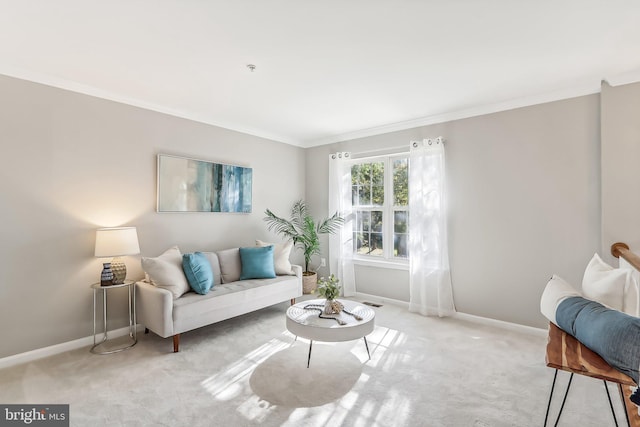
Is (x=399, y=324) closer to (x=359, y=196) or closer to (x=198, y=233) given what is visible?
(x=359, y=196)

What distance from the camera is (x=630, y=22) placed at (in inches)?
84.0

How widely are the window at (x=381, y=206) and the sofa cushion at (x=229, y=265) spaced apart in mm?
1947

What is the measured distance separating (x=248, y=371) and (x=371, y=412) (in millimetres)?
1080

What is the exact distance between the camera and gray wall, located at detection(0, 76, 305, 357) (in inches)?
110

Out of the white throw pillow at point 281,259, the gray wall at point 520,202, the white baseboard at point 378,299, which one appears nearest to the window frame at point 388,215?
the white baseboard at point 378,299

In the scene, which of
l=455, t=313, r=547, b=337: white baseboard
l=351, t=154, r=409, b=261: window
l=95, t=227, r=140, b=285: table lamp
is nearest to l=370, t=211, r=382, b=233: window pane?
l=351, t=154, r=409, b=261: window

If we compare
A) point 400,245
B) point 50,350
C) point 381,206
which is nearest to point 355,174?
point 381,206

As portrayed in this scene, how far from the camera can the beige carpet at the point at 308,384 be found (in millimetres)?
2039

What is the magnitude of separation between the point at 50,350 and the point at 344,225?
375cm

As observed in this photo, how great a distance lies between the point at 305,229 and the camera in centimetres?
520

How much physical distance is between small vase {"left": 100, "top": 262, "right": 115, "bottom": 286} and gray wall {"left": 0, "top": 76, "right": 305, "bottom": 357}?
0.28m

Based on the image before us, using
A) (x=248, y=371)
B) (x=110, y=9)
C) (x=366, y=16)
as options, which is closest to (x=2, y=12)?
(x=110, y=9)

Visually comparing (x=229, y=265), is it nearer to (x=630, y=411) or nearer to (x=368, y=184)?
(x=368, y=184)

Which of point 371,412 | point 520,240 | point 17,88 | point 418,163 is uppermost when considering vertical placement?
point 17,88
